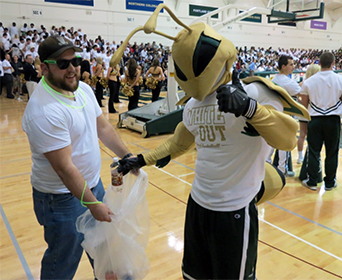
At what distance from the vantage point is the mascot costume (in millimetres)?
1473

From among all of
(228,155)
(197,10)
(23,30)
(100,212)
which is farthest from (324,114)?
(197,10)

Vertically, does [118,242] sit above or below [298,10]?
below

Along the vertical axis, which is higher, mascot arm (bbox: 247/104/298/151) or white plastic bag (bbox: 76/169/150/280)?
mascot arm (bbox: 247/104/298/151)

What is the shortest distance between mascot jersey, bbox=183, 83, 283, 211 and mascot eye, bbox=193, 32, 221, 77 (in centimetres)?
20

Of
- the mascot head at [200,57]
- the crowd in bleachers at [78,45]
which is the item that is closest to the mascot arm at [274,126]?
the mascot head at [200,57]

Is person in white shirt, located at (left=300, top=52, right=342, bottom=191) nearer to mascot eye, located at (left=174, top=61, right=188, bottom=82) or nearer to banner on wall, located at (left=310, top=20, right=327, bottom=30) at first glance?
mascot eye, located at (left=174, top=61, right=188, bottom=82)

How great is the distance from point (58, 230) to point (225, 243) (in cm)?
97

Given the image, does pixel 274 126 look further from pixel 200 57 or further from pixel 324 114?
pixel 324 114

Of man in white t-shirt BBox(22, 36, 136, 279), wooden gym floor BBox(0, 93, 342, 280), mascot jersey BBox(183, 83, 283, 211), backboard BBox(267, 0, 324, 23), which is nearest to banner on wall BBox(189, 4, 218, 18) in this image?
backboard BBox(267, 0, 324, 23)

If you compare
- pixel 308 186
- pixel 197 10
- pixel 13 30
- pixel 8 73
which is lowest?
pixel 308 186

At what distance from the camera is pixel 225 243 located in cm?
158

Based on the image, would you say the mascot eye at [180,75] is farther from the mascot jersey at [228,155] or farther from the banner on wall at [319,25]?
the banner on wall at [319,25]

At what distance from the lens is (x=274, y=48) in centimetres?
2783

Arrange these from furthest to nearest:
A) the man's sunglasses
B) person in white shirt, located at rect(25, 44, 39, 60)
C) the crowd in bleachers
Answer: person in white shirt, located at rect(25, 44, 39, 60)
the crowd in bleachers
the man's sunglasses
